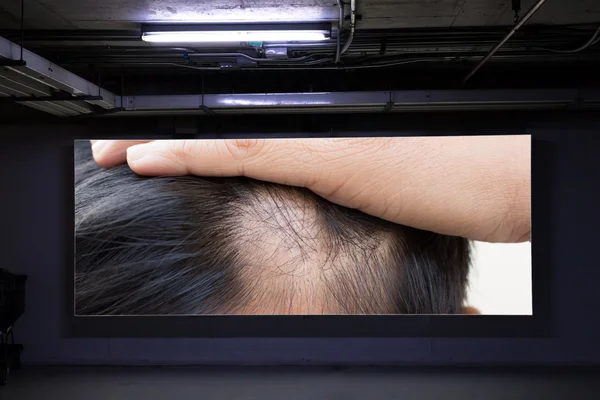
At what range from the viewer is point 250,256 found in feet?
15.8

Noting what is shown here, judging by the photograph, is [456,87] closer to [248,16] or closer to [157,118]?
[248,16]

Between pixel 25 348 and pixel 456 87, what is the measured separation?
454 cm

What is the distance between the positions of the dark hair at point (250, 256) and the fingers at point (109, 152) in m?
0.20

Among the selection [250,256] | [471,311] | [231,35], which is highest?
[231,35]

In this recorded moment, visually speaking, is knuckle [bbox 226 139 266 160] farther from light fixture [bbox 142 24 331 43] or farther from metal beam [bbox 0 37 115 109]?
light fixture [bbox 142 24 331 43]

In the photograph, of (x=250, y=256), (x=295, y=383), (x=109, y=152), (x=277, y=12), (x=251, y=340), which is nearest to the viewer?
(x=277, y=12)

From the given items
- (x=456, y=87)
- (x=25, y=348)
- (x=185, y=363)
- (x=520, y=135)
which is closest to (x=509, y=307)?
(x=520, y=135)

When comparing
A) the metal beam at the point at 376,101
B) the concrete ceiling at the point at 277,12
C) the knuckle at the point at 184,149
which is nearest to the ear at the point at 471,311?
the metal beam at the point at 376,101

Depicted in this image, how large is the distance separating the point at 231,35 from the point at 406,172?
1.98m

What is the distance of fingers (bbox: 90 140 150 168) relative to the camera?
4934 millimetres

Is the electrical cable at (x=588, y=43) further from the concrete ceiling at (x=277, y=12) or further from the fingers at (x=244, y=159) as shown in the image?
the fingers at (x=244, y=159)

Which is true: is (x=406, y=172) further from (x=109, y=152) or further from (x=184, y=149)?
(x=109, y=152)

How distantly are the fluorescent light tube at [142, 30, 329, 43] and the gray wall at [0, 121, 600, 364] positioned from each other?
1930 millimetres

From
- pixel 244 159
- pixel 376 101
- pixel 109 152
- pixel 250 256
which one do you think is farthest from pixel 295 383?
pixel 109 152
